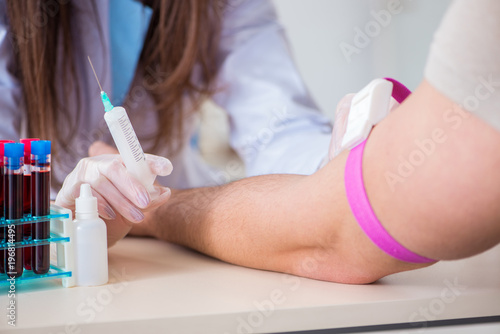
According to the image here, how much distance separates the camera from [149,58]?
1.56m

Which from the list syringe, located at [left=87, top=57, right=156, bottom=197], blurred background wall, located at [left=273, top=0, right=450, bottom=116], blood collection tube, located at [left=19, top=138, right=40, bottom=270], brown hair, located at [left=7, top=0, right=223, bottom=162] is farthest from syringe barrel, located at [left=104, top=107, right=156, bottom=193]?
blurred background wall, located at [left=273, top=0, right=450, bottom=116]

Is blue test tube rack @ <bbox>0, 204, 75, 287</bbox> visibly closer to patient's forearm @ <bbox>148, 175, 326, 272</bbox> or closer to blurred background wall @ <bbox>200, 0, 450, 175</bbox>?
patient's forearm @ <bbox>148, 175, 326, 272</bbox>

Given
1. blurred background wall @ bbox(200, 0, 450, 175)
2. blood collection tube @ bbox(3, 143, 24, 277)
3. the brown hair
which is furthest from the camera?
blurred background wall @ bbox(200, 0, 450, 175)

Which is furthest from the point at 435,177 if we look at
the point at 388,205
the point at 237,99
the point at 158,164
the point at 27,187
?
the point at 237,99

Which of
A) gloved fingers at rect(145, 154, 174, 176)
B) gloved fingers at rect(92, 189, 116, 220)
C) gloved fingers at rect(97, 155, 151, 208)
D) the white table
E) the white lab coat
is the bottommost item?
the white table

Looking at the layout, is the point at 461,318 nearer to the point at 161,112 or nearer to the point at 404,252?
the point at 404,252

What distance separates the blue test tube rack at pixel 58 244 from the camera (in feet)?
2.16

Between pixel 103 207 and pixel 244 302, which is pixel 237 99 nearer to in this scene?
pixel 103 207

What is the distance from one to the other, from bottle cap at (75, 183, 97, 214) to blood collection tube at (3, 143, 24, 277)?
69mm

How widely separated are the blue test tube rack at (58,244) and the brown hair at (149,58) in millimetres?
739

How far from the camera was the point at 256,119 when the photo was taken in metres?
1.49

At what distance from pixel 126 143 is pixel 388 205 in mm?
338

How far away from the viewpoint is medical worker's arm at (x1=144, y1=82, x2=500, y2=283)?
0.51 metres

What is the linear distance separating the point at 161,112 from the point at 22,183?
890 mm
